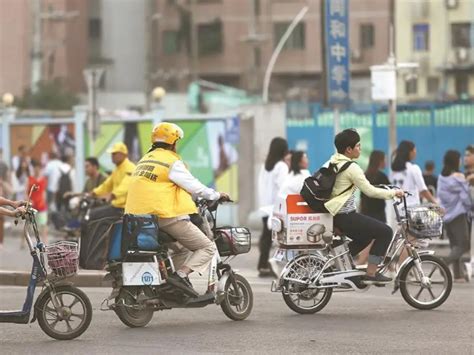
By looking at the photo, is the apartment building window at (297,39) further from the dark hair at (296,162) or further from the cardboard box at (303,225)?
the cardboard box at (303,225)

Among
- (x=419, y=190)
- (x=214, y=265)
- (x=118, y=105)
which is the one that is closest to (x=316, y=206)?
(x=214, y=265)

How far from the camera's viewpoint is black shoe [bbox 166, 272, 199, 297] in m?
11.7

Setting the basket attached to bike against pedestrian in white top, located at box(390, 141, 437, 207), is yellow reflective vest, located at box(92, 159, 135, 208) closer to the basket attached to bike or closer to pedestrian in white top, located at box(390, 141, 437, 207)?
pedestrian in white top, located at box(390, 141, 437, 207)

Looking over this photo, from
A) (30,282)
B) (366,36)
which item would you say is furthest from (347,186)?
(366,36)

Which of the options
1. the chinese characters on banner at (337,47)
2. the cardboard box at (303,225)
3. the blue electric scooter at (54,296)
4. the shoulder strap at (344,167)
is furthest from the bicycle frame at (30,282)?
the chinese characters on banner at (337,47)

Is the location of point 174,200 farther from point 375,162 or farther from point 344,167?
point 375,162

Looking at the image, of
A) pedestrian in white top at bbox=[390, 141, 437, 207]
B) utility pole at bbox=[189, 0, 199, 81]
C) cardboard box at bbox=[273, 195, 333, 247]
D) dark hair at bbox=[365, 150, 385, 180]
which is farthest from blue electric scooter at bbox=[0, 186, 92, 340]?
utility pole at bbox=[189, 0, 199, 81]

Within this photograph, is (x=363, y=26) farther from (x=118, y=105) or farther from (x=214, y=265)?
(x=214, y=265)

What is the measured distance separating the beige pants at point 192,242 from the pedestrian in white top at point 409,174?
521cm

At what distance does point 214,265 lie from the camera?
473 inches

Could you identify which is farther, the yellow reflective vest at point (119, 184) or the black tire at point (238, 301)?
the yellow reflective vest at point (119, 184)

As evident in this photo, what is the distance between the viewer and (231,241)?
12219mm

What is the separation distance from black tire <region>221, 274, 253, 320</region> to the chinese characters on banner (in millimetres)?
11968

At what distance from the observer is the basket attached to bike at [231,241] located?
12211mm
